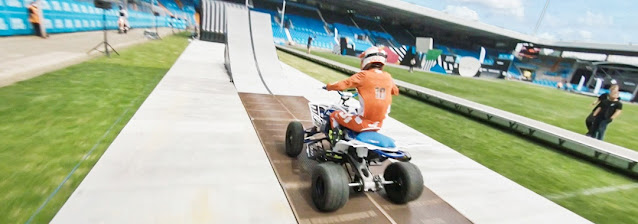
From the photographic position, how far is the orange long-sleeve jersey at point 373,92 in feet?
10.5

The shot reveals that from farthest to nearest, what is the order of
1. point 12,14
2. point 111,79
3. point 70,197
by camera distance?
1. point 12,14
2. point 111,79
3. point 70,197

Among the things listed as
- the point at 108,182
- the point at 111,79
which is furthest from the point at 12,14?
the point at 108,182

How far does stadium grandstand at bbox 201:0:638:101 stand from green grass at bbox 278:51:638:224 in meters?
24.3

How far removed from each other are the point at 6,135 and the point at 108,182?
209 cm

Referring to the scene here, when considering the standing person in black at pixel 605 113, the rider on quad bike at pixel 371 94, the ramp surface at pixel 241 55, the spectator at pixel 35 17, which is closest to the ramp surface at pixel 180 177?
the rider on quad bike at pixel 371 94

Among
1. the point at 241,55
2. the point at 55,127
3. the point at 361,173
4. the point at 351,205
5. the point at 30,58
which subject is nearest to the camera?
the point at 361,173

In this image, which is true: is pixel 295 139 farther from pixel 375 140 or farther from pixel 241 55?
pixel 241 55

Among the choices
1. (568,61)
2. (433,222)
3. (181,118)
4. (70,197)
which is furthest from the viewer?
(568,61)

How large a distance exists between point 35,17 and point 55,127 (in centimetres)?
1231

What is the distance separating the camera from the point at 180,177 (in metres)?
3.20

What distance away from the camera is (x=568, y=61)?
53.9 m

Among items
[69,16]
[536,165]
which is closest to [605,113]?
[536,165]

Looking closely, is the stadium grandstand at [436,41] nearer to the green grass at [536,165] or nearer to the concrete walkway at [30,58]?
the green grass at [536,165]

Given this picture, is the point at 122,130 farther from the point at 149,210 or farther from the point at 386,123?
the point at 386,123
